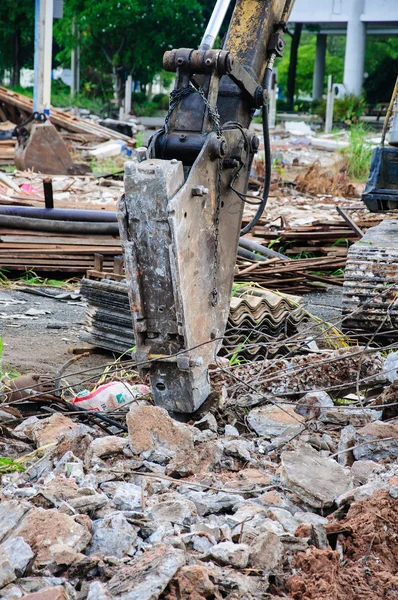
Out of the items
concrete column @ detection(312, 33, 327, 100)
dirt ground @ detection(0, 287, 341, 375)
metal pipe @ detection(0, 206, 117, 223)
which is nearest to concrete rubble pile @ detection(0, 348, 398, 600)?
dirt ground @ detection(0, 287, 341, 375)

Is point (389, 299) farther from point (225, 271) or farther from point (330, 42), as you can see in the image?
point (330, 42)

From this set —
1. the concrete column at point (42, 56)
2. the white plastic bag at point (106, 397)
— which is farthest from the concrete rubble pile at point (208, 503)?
the concrete column at point (42, 56)

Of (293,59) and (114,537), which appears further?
(293,59)

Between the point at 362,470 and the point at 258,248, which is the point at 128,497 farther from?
the point at 258,248

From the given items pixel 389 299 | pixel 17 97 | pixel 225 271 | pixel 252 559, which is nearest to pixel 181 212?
pixel 225 271

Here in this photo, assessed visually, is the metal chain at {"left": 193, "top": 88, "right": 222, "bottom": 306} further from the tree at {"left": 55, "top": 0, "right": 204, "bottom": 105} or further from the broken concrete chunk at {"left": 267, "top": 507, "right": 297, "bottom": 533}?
the tree at {"left": 55, "top": 0, "right": 204, "bottom": 105}

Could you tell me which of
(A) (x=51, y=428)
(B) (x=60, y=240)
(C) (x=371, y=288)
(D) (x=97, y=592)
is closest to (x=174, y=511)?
(D) (x=97, y=592)

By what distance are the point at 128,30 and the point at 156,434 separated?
39382mm

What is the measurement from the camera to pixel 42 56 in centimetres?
1906

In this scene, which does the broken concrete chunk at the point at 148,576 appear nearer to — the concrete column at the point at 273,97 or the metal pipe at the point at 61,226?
the metal pipe at the point at 61,226

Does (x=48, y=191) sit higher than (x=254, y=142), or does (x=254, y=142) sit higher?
(x=254, y=142)

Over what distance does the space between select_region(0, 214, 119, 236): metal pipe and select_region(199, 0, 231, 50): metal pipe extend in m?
5.00

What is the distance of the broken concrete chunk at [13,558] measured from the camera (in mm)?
3217

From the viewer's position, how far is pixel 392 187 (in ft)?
30.4
